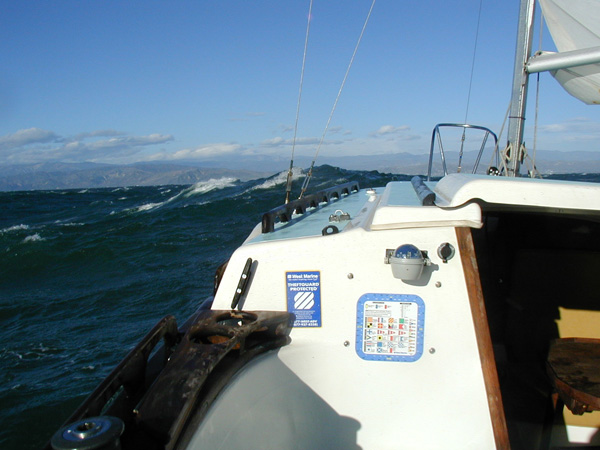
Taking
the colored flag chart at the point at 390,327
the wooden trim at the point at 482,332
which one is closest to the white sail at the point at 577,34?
the wooden trim at the point at 482,332

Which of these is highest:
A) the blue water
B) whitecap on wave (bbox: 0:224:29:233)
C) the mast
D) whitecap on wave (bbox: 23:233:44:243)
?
the mast

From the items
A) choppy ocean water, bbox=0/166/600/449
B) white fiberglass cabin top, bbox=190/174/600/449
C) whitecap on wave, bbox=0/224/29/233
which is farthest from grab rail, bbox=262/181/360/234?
whitecap on wave, bbox=0/224/29/233

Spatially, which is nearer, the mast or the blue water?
the mast

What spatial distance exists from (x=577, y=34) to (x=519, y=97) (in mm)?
1189

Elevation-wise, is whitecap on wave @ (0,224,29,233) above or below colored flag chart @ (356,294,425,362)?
below

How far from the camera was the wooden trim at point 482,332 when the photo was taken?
2.43 meters

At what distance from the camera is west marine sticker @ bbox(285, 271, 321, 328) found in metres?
2.61

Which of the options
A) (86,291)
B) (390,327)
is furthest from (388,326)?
(86,291)

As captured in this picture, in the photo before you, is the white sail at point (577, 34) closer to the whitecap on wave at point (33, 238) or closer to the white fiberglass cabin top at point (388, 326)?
the white fiberglass cabin top at point (388, 326)

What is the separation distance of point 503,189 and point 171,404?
1.78 meters

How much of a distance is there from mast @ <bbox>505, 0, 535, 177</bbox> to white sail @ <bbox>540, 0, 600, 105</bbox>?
0.45 metres

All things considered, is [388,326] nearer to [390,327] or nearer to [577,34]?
[390,327]

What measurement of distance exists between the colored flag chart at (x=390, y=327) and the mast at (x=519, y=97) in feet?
9.62

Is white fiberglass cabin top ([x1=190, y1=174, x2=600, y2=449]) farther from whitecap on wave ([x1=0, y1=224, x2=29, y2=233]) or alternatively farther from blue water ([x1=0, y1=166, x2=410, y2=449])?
whitecap on wave ([x1=0, y1=224, x2=29, y2=233])
